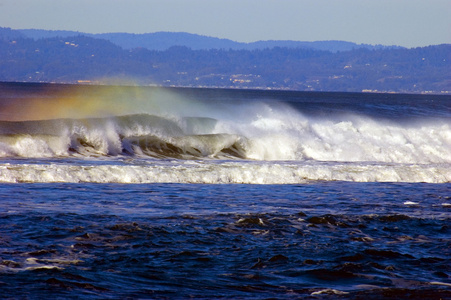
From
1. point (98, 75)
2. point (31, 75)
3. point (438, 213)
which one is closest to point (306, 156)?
point (438, 213)

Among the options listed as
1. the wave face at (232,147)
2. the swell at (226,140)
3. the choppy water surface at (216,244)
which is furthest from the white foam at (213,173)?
the swell at (226,140)

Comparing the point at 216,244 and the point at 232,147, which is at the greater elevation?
the point at 216,244

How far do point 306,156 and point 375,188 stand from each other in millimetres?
10489

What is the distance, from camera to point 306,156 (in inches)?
1144

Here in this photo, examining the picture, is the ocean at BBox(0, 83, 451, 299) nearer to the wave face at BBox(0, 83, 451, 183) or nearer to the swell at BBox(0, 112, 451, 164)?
the wave face at BBox(0, 83, 451, 183)

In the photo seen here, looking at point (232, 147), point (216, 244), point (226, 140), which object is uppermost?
point (226, 140)

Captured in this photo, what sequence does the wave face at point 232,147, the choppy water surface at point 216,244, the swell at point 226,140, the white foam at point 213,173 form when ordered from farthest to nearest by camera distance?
the swell at point 226,140 → the wave face at point 232,147 → the white foam at point 213,173 → the choppy water surface at point 216,244

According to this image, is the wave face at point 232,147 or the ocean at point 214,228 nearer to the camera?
the ocean at point 214,228

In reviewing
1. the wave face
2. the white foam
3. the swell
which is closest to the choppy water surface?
the white foam

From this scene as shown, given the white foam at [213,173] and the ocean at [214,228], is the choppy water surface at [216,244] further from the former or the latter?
the white foam at [213,173]

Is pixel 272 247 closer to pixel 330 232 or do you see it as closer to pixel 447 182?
pixel 330 232

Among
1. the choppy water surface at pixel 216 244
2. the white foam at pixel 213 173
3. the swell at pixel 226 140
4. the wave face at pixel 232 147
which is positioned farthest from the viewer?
the swell at pixel 226 140

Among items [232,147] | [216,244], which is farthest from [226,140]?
[216,244]

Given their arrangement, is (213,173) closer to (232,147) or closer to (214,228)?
(214,228)
